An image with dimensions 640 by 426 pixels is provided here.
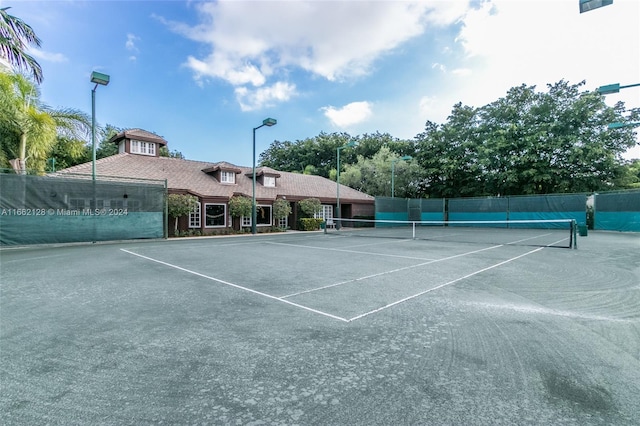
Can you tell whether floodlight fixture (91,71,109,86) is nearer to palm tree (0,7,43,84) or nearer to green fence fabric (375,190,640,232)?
palm tree (0,7,43,84)

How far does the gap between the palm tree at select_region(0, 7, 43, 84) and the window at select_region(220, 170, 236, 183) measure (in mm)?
14873

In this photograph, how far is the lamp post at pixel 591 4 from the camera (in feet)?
23.9

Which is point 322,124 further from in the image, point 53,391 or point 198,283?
point 53,391

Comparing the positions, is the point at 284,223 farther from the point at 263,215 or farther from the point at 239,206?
the point at 239,206

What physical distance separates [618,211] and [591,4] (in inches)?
807

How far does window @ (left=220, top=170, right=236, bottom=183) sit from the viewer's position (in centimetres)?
2473

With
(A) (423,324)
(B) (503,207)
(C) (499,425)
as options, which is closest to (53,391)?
(C) (499,425)

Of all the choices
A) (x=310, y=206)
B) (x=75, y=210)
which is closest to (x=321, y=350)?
(x=75, y=210)

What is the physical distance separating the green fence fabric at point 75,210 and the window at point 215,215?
4429 millimetres

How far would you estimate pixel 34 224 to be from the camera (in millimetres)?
13492

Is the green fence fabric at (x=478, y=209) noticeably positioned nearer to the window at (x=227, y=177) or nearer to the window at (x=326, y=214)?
the window at (x=326, y=214)

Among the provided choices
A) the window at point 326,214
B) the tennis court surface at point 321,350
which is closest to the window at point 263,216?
the window at point 326,214

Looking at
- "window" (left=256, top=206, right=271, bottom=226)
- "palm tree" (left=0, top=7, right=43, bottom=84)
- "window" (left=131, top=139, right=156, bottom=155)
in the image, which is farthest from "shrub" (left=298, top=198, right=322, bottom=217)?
"palm tree" (left=0, top=7, right=43, bottom=84)

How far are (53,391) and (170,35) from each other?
2046cm
